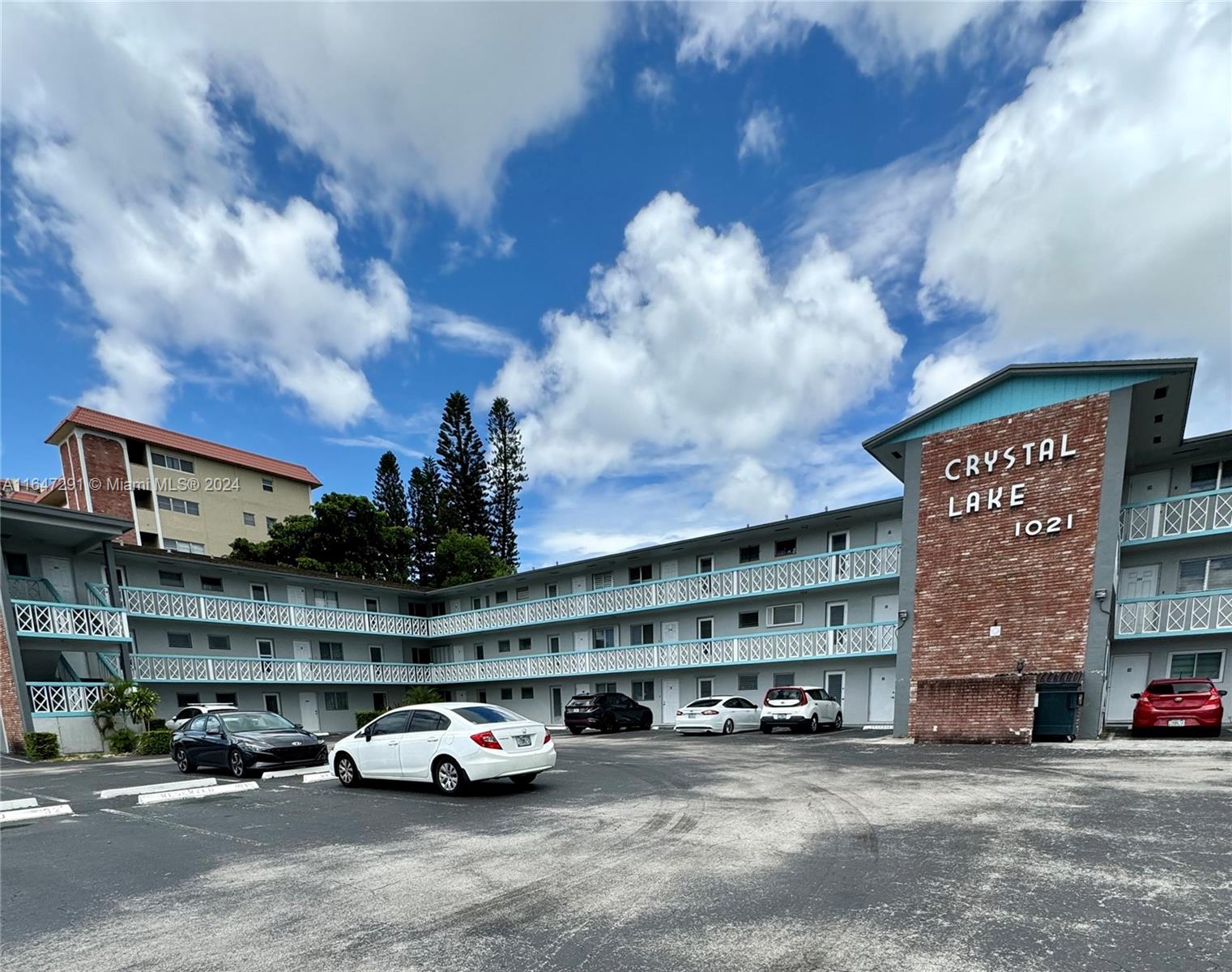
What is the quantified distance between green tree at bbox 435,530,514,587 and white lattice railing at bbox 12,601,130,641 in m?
21.8

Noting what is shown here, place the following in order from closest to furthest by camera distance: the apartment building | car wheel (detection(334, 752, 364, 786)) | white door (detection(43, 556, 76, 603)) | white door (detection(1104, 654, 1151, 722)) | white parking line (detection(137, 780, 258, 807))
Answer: white parking line (detection(137, 780, 258, 807)), car wheel (detection(334, 752, 364, 786)), the apartment building, white door (detection(1104, 654, 1151, 722)), white door (detection(43, 556, 76, 603))

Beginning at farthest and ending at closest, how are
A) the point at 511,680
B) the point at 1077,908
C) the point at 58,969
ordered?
the point at 511,680 → the point at 1077,908 → the point at 58,969

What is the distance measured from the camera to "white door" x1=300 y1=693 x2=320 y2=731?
29.9 m

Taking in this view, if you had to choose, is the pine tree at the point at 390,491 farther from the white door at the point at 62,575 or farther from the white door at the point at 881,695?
the white door at the point at 881,695

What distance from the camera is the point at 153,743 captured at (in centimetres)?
1978

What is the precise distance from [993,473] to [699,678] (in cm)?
1449

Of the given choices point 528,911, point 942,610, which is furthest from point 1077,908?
point 942,610

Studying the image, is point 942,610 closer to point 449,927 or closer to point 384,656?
point 449,927

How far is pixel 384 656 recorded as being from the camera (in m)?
34.6

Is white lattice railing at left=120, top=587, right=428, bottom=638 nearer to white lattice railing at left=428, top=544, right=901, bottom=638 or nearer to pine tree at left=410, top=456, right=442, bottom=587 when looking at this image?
white lattice railing at left=428, top=544, right=901, bottom=638

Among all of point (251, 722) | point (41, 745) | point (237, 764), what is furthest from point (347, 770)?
point (41, 745)

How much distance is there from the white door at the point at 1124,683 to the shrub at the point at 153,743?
95.3 ft

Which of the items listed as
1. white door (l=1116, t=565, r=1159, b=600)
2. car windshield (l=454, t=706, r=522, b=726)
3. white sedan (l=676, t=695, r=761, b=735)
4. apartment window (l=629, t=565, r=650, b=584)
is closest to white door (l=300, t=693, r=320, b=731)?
apartment window (l=629, t=565, r=650, b=584)

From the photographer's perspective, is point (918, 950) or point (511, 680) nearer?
point (918, 950)
